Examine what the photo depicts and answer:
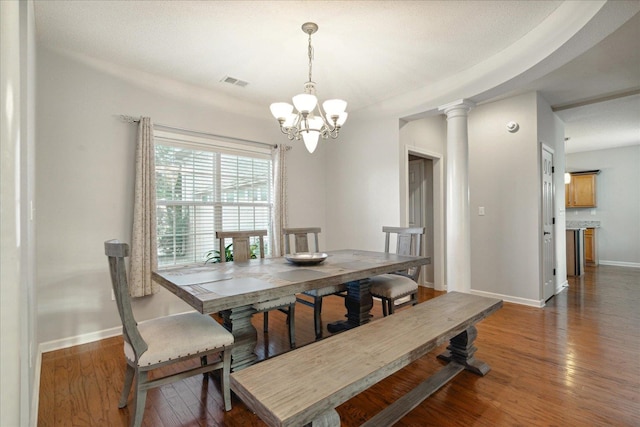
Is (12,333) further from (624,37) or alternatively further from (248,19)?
(624,37)

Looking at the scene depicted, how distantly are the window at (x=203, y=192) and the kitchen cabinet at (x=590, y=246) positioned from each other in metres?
7.52

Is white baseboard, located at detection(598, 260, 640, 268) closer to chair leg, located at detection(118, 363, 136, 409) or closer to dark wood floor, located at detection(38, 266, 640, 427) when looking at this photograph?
dark wood floor, located at detection(38, 266, 640, 427)

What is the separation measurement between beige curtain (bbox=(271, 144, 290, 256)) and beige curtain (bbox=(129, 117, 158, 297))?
1.50 meters

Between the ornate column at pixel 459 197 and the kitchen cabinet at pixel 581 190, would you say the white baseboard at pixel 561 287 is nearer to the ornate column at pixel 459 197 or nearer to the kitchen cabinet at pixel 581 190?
the ornate column at pixel 459 197

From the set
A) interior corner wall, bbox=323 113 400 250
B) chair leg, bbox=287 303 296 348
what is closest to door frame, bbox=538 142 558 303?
interior corner wall, bbox=323 113 400 250

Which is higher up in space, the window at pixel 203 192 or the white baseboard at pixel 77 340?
the window at pixel 203 192

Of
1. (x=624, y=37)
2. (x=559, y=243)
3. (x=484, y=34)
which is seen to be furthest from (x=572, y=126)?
(x=484, y=34)

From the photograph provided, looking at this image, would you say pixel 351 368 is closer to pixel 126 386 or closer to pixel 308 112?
pixel 126 386

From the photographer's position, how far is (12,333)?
759 millimetres

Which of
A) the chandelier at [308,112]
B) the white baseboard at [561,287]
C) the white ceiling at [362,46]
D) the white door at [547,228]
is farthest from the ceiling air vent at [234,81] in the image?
the white baseboard at [561,287]

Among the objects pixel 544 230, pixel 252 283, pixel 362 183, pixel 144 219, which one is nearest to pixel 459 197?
pixel 362 183

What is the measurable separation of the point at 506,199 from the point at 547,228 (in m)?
0.71

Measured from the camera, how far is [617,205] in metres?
6.94

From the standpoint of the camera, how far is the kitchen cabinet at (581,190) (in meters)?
7.18
